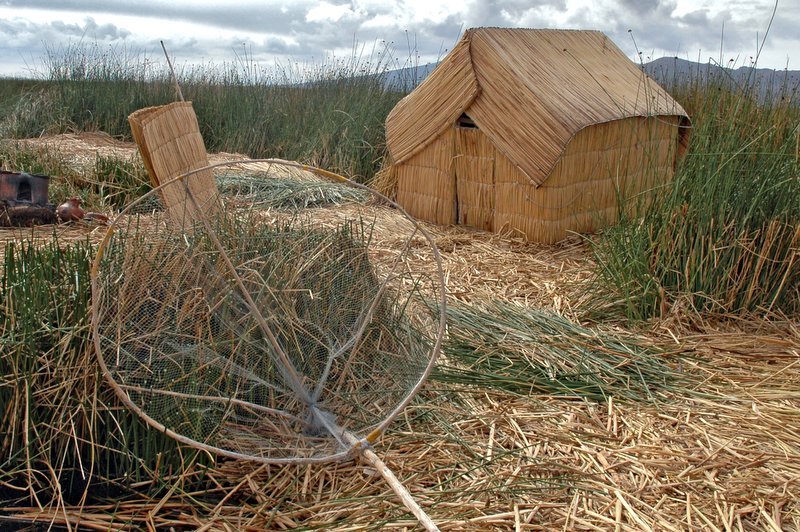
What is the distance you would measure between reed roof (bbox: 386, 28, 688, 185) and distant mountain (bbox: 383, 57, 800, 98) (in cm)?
32

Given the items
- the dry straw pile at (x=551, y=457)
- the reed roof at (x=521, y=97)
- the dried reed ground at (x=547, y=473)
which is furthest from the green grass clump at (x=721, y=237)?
the reed roof at (x=521, y=97)

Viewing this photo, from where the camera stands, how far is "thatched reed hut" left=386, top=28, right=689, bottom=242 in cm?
463

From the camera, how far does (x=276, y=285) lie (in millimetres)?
2670

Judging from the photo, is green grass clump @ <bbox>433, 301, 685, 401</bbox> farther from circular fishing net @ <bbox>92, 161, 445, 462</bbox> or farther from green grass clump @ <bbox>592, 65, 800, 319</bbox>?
green grass clump @ <bbox>592, 65, 800, 319</bbox>

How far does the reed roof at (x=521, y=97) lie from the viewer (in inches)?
180

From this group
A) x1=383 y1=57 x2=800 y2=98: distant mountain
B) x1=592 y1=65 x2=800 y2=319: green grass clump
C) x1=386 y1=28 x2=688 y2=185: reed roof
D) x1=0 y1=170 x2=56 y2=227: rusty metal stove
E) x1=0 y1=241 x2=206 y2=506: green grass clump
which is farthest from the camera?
x1=0 y1=170 x2=56 y2=227: rusty metal stove

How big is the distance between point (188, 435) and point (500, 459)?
90cm

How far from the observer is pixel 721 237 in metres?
3.42

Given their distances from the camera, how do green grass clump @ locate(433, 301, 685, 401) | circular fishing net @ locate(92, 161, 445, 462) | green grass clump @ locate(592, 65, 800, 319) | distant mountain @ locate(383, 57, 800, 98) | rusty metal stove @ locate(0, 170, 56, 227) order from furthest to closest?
rusty metal stove @ locate(0, 170, 56, 227)
distant mountain @ locate(383, 57, 800, 98)
green grass clump @ locate(592, 65, 800, 319)
green grass clump @ locate(433, 301, 685, 401)
circular fishing net @ locate(92, 161, 445, 462)

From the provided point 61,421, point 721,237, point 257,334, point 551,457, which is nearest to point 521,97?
point 721,237

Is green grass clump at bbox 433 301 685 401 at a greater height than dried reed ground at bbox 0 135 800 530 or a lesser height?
greater

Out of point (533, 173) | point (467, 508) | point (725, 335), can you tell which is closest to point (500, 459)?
point (467, 508)

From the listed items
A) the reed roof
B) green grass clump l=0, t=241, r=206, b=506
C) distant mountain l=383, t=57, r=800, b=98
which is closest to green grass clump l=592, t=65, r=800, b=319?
distant mountain l=383, t=57, r=800, b=98

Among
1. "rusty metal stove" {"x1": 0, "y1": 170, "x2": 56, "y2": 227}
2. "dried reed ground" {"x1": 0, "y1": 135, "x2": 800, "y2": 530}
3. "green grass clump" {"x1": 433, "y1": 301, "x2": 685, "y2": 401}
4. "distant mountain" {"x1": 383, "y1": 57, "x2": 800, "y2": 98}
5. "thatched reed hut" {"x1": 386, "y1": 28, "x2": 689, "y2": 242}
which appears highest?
"distant mountain" {"x1": 383, "y1": 57, "x2": 800, "y2": 98}
